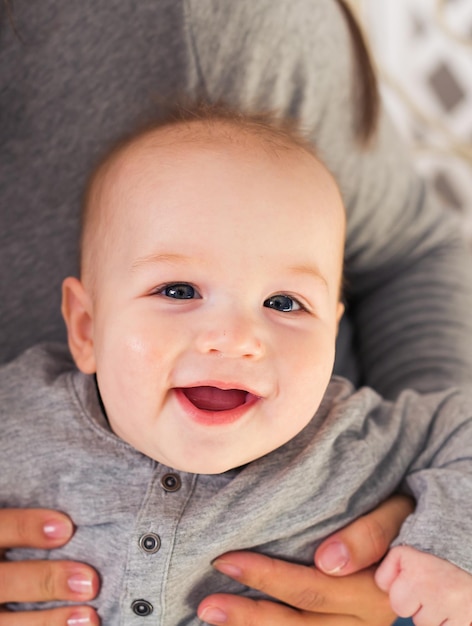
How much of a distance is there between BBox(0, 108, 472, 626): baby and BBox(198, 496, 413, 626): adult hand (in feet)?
0.07

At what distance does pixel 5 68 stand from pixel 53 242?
9.2 inches

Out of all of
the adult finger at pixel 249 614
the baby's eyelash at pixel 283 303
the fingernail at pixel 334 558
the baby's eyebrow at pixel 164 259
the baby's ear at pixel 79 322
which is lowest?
the adult finger at pixel 249 614

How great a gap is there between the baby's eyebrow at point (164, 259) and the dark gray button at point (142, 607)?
13.9 inches

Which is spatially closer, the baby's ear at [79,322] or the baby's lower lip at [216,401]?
the baby's lower lip at [216,401]

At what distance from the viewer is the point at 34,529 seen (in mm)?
851

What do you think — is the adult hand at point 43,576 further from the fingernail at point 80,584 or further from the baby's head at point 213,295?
the baby's head at point 213,295

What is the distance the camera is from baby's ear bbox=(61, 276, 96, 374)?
88 cm

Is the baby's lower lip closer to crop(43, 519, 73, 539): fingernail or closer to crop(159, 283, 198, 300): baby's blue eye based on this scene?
crop(159, 283, 198, 300): baby's blue eye

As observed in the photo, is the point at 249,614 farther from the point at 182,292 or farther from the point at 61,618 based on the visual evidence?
the point at 182,292

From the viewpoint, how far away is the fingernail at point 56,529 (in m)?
0.85

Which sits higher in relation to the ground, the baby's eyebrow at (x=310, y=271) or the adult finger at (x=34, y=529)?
the baby's eyebrow at (x=310, y=271)

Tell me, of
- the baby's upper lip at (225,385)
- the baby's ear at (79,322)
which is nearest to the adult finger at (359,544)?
the baby's upper lip at (225,385)

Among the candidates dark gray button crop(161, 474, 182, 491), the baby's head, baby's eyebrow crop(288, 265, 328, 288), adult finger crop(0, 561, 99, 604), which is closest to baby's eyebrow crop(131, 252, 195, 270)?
the baby's head

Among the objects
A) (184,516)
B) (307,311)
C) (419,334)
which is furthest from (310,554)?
(419,334)
